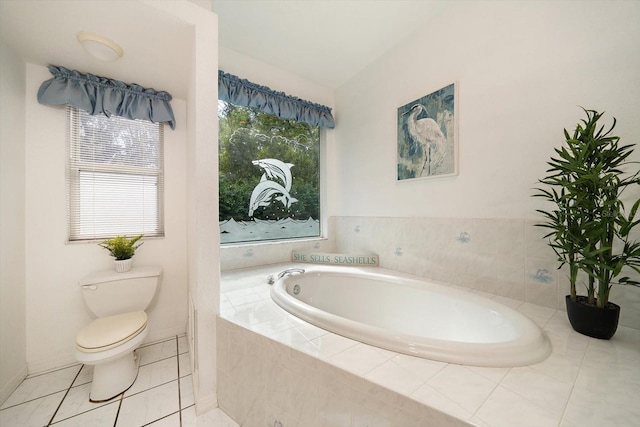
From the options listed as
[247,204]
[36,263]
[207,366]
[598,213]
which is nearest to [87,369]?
[36,263]

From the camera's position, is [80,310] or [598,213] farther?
[80,310]

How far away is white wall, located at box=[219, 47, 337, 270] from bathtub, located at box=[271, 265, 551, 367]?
51 centimetres

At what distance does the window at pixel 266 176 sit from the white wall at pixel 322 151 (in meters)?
0.10

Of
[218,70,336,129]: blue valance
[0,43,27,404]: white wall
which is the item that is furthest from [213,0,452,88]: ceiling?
[0,43,27,404]: white wall

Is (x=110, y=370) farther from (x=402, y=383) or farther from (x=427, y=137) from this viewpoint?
(x=427, y=137)

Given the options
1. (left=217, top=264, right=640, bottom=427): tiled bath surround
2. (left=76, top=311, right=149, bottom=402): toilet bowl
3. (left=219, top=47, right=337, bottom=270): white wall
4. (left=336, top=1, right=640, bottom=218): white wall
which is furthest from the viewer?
(left=219, top=47, right=337, bottom=270): white wall

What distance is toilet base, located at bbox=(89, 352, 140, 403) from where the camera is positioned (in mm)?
1300

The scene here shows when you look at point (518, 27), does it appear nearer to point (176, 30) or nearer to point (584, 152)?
point (584, 152)

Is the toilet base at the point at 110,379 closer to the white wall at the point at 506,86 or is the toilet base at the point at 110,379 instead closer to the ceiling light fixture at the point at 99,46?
the ceiling light fixture at the point at 99,46

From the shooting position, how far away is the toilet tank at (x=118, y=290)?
1544 millimetres

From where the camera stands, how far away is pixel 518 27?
4.42 feet

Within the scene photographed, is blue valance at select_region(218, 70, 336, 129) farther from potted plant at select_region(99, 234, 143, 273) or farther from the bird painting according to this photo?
potted plant at select_region(99, 234, 143, 273)

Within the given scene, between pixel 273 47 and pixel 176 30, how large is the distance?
3.25 feet

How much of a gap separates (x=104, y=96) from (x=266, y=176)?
1.32 m
